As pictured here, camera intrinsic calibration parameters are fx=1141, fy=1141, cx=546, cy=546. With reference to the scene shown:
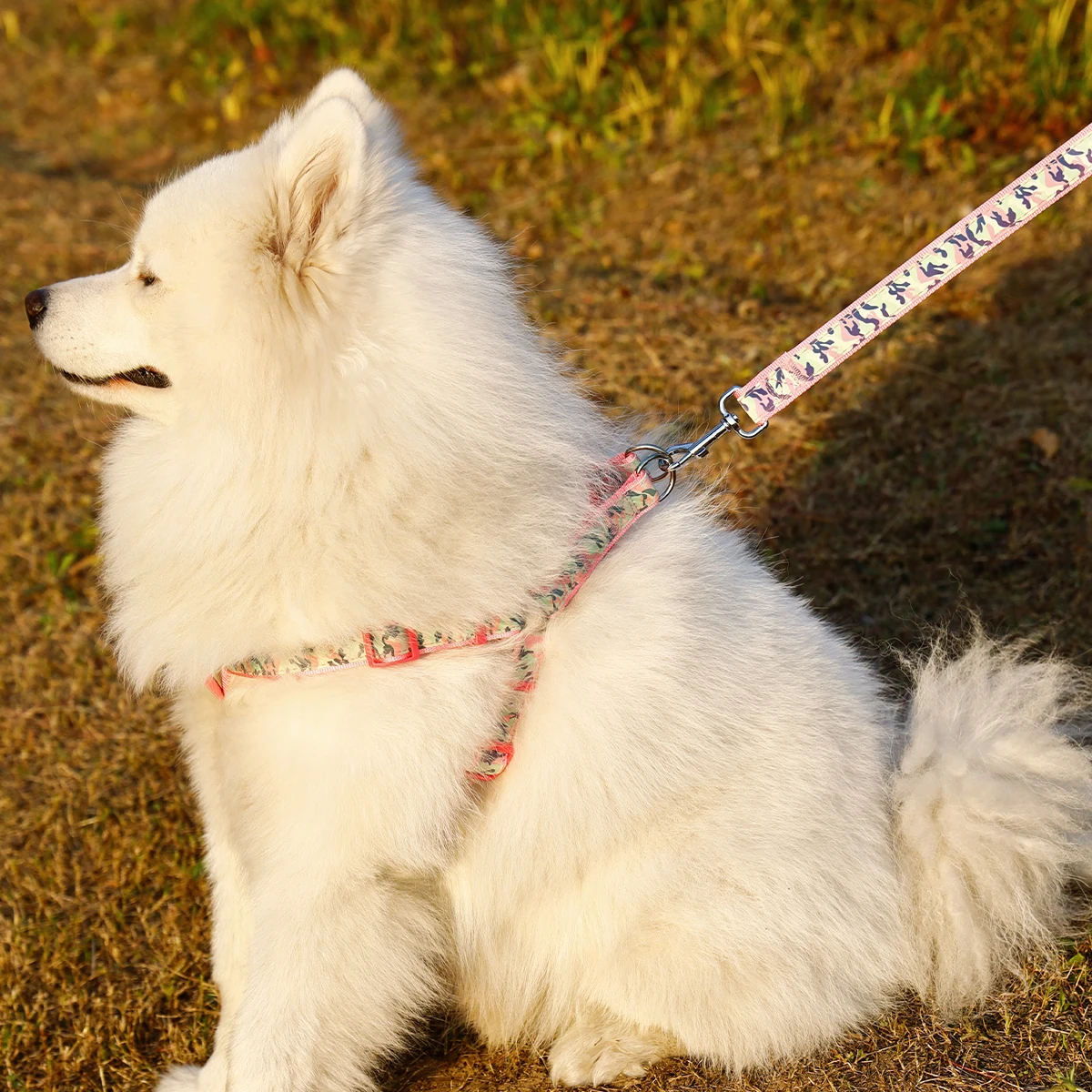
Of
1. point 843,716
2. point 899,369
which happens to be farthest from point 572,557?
point 899,369

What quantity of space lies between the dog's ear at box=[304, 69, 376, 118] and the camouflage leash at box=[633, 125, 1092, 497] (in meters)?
0.84

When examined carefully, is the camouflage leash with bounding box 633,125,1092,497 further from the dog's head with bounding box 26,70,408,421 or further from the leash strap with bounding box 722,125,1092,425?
the dog's head with bounding box 26,70,408,421

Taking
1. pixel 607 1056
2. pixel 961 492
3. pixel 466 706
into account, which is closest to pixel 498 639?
pixel 466 706

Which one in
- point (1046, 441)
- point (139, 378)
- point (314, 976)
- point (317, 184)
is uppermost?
point (317, 184)

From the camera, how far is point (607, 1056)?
230cm

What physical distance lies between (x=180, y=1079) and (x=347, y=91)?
6.57 feet

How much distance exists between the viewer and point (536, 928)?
2205 millimetres

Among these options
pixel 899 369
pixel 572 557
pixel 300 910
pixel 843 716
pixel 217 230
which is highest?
pixel 217 230

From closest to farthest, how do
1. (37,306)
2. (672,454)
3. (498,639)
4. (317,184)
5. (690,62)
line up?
1. (317,184)
2. (498,639)
3. (37,306)
4. (672,454)
5. (690,62)

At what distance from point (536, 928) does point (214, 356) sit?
1228 millimetres

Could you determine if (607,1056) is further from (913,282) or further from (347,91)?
(347,91)

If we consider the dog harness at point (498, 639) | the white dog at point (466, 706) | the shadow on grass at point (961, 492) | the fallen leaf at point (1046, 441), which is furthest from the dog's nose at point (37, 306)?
the fallen leaf at point (1046, 441)

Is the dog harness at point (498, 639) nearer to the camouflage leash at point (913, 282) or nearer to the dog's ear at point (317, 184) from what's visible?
the camouflage leash at point (913, 282)

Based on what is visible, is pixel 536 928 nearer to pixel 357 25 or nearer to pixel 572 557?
pixel 572 557
